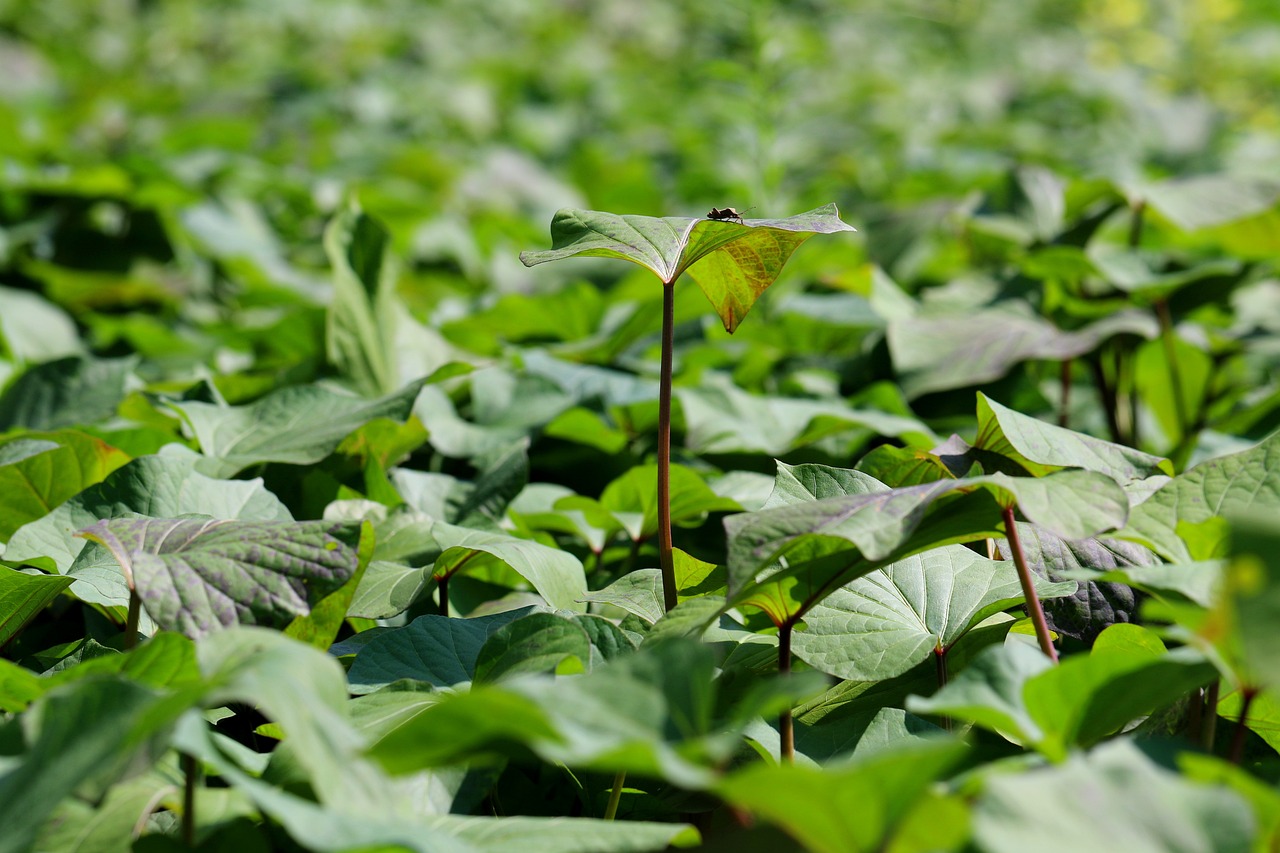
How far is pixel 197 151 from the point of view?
3.01m

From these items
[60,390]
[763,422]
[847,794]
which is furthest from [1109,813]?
[60,390]

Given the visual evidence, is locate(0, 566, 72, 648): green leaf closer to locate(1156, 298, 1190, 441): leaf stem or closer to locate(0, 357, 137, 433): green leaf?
locate(0, 357, 137, 433): green leaf

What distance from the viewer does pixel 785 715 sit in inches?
29.7

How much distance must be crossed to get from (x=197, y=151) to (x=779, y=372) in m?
2.00

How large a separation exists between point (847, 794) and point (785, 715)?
247mm

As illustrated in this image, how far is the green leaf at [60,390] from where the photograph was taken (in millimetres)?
1408

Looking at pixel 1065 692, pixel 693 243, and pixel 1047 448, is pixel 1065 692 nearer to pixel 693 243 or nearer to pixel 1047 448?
pixel 1047 448

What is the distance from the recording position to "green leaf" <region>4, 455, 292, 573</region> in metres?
0.97

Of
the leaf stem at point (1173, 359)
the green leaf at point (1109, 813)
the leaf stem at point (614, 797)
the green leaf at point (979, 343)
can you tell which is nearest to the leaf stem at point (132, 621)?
the leaf stem at point (614, 797)

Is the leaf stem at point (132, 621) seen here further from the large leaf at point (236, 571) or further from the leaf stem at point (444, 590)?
the leaf stem at point (444, 590)

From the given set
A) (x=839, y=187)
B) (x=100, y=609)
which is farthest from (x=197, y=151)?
(x=100, y=609)

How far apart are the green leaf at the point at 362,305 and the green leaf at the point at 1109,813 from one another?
1.16 metres

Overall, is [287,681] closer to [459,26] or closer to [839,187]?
[839,187]

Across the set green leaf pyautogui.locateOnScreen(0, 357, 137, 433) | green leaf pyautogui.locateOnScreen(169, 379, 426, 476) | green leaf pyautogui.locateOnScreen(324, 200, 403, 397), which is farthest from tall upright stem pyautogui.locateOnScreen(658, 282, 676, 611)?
green leaf pyautogui.locateOnScreen(0, 357, 137, 433)
